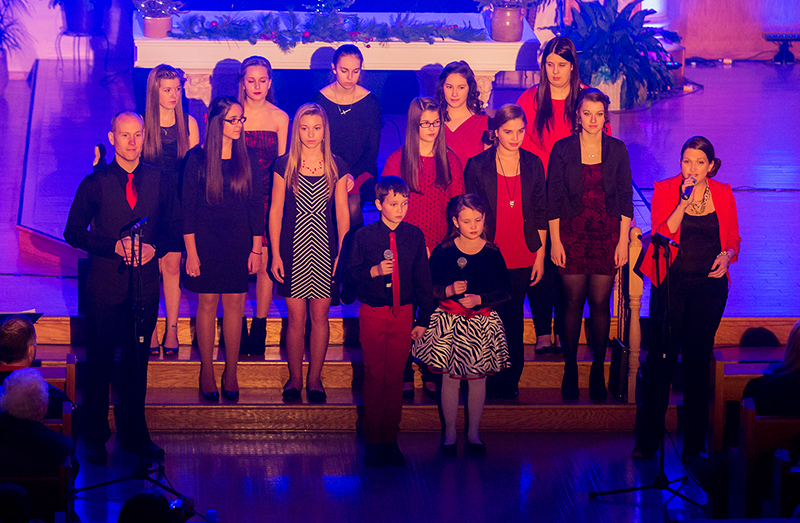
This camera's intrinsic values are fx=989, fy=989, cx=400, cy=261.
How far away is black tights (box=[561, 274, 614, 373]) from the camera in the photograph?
4863mm

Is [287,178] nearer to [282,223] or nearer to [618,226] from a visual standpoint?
[282,223]

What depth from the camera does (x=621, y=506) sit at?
427cm

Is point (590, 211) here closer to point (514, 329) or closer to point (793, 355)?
point (514, 329)

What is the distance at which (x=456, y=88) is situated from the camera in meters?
4.89

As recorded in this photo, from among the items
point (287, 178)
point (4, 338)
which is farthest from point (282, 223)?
point (4, 338)

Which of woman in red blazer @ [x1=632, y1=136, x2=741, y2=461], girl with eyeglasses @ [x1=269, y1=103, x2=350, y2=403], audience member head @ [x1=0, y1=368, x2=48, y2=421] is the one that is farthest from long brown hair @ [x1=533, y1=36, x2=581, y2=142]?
audience member head @ [x1=0, y1=368, x2=48, y2=421]

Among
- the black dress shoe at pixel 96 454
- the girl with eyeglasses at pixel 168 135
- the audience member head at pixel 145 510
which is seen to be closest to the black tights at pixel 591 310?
the girl with eyeglasses at pixel 168 135

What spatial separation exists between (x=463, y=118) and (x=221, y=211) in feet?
4.31

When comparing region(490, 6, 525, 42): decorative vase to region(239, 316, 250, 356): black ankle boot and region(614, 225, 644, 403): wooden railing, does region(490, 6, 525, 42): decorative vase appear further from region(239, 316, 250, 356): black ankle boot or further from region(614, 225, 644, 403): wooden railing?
region(239, 316, 250, 356): black ankle boot

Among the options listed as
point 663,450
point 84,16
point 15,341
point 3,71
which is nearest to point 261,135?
point 15,341

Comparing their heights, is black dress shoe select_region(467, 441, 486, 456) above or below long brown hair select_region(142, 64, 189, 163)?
below

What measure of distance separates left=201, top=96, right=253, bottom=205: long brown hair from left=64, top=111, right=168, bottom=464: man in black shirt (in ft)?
0.87

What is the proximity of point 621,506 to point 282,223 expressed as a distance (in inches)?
79.8

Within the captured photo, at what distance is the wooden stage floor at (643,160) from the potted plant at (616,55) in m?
0.28
